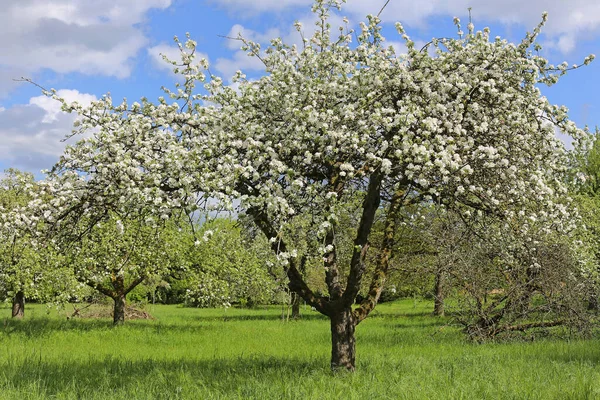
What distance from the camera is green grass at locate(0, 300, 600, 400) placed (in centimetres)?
989

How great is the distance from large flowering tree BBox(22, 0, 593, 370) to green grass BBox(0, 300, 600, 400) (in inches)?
83.4

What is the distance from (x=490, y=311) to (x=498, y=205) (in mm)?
11460

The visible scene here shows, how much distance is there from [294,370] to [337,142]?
6036mm

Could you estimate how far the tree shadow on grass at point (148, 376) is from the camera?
10461mm

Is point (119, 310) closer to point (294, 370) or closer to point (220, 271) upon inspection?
point (220, 271)

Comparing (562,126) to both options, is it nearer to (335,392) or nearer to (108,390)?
(335,392)

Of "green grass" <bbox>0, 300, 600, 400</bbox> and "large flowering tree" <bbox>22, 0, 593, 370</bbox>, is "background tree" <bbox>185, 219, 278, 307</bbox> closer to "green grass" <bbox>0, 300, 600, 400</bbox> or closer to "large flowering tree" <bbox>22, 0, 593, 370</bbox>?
"green grass" <bbox>0, 300, 600, 400</bbox>

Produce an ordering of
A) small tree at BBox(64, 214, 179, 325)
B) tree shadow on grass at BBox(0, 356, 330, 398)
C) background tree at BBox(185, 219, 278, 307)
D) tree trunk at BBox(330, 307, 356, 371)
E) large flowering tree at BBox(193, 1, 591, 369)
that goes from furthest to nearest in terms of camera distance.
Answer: background tree at BBox(185, 219, 278, 307)
small tree at BBox(64, 214, 179, 325)
tree trunk at BBox(330, 307, 356, 371)
tree shadow on grass at BBox(0, 356, 330, 398)
large flowering tree at BBox(193, 1, 591, 369)

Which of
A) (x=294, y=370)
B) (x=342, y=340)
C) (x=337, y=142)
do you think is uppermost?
(x=337, y=142)

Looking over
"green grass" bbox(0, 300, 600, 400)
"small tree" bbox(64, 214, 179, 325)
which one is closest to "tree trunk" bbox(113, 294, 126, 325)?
"small tree" bbox(64, 214, 179, 325)

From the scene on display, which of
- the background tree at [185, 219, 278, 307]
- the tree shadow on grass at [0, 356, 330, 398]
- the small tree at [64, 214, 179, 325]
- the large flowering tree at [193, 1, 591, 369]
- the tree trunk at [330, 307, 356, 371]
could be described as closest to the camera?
the large flowering tree at [193, 1, 591, 369]

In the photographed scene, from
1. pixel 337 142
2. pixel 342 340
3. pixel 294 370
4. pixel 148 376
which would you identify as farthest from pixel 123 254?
pixel 337 142

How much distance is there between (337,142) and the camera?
9.47m

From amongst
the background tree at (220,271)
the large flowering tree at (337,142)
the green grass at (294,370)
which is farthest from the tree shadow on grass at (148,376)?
the background tree at (220,271)
